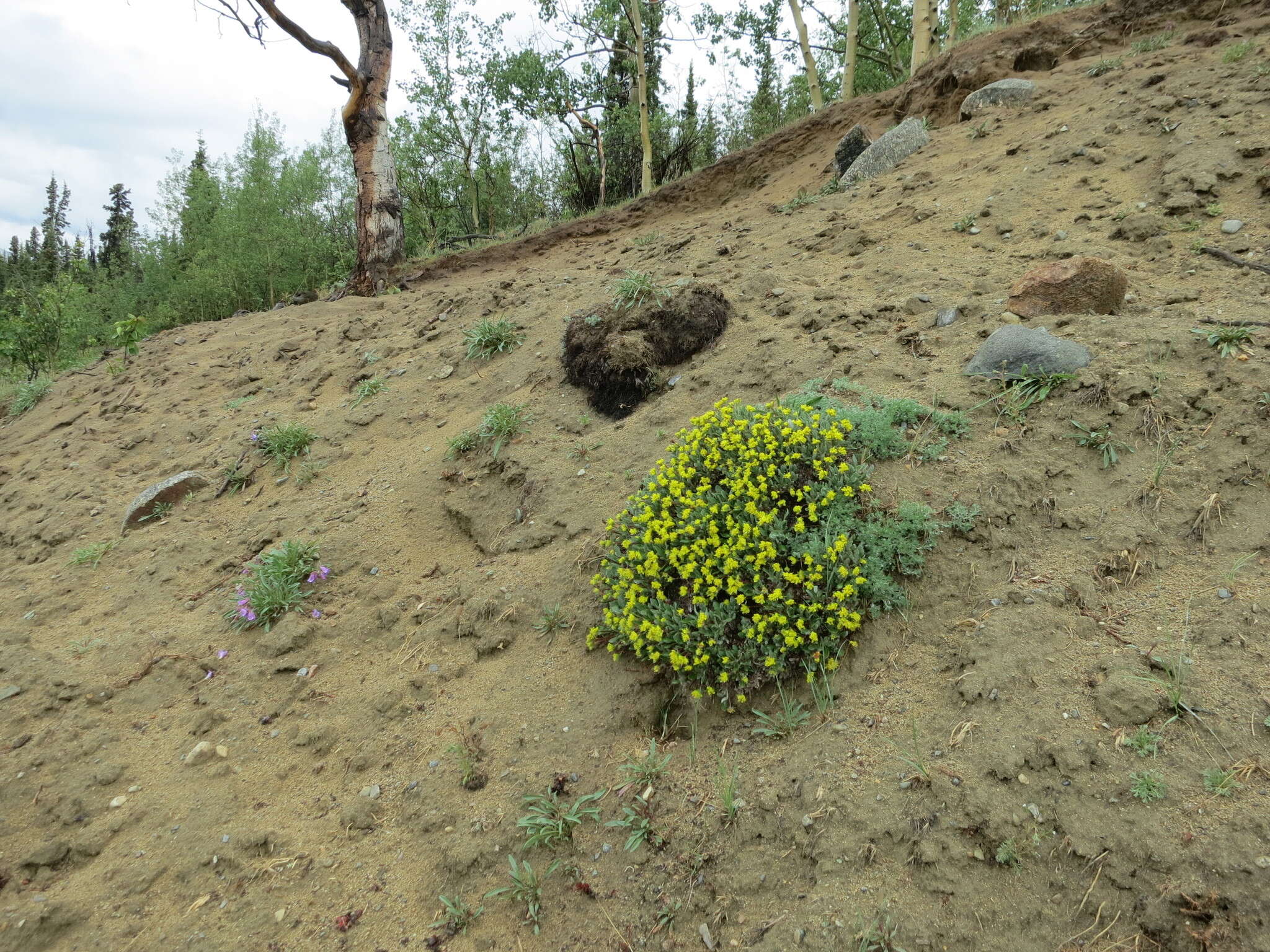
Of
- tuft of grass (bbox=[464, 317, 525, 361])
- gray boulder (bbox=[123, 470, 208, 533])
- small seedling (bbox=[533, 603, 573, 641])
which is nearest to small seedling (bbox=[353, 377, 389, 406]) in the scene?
tuft of grass (bbox=[464, 317, 525, 361])

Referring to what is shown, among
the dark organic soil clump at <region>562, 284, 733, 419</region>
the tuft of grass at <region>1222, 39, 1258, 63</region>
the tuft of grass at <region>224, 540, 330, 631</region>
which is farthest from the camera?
the tuft of grass at <region>1222, 39, 1258, 63</region>

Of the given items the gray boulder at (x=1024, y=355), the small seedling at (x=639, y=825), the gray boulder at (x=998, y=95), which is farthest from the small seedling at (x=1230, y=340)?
the gray boulder at (x=998, y=95)

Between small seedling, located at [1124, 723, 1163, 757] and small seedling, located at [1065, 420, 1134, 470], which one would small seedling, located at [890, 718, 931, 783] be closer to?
small seedling, located at [1124, 723, 1163, 757]

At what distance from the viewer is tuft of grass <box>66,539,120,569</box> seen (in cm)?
418

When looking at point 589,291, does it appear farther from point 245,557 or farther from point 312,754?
point 312,754

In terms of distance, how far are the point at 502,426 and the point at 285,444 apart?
1862mm

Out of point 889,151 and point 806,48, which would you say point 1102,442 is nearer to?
point 889,151

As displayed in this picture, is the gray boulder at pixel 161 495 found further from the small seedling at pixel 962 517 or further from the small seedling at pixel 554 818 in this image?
the small seedling at pixel 962 517

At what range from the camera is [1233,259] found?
3625mm

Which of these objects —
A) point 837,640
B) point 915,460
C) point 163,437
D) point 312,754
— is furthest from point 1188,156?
point 163,437

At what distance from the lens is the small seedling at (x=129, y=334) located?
803cm

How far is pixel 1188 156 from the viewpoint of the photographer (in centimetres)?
448

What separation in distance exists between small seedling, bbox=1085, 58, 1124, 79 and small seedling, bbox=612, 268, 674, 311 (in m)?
5.10

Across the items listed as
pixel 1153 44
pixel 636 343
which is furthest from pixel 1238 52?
pixel 636 343
